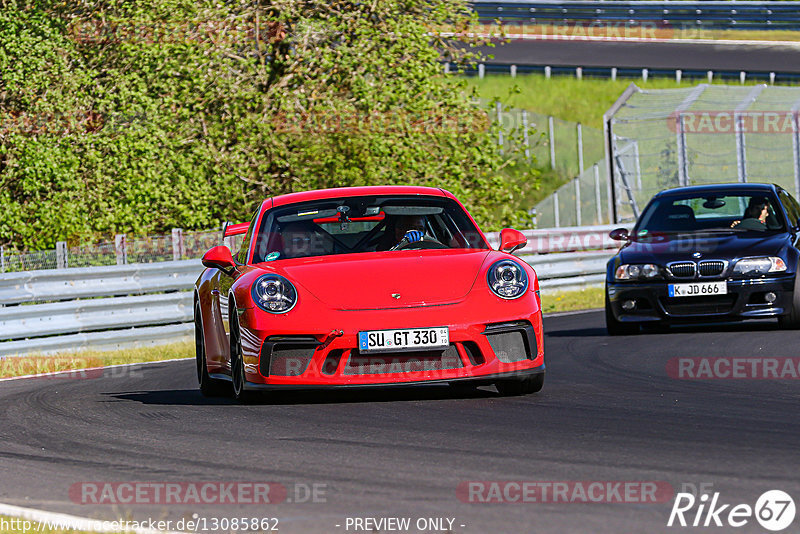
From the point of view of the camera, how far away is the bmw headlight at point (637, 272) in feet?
42.5

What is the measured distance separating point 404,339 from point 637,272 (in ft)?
18.5

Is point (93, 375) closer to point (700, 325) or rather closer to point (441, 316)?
point (441, 316)

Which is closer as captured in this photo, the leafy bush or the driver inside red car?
the driver inside red car

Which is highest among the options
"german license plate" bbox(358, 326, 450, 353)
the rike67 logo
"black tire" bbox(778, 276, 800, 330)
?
the rike67 logo

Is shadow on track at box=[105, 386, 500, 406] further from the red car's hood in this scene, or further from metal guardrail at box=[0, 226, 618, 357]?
metal guardrail at box=[0, 226, 618, 357]

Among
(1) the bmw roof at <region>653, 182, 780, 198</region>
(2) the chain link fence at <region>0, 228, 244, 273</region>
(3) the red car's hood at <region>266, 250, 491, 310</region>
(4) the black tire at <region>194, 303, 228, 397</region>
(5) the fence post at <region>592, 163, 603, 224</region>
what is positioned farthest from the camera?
(5) the fence post at <region>592, 163, 603, 224</region>

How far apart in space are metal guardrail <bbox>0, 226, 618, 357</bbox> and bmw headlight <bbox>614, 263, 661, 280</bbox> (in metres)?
5.14

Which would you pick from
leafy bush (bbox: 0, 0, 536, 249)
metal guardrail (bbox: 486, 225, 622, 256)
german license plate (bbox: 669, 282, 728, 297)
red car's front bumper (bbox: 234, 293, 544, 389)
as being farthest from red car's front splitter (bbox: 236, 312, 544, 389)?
leafy bush (bbox: 0, 0, 536, 249)

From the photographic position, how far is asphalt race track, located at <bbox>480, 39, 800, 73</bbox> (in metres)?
40.4

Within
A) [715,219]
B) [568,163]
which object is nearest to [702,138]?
[568,163]

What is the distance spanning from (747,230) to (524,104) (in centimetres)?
2903

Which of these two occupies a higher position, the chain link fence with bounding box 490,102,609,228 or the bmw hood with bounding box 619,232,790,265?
the bmw hood with bounding box 619,232,790,265

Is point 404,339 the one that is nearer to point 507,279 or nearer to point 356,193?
point 507,279

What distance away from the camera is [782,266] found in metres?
12.6
